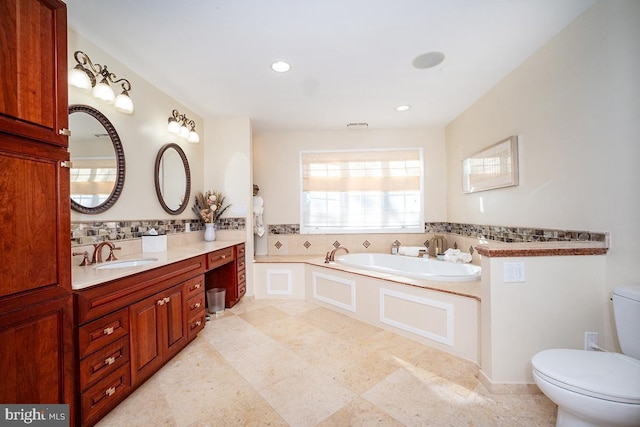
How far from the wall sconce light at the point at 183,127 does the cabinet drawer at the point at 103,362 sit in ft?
6.91

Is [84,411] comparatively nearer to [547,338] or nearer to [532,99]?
[547,338]

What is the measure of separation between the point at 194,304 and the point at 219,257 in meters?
0.55

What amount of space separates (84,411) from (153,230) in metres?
1.42

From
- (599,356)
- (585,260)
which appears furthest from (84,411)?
(585,260)

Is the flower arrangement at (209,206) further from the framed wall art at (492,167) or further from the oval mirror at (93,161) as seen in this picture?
the framed wall art at (492,167)

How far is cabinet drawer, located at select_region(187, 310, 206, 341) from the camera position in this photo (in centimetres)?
219

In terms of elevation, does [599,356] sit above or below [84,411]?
above

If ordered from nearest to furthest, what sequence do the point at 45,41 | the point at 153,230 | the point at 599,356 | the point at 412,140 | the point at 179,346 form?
the point at 45,41
the point at 599,356
the point at 179,346
the point at 153,230
the point at 412,140

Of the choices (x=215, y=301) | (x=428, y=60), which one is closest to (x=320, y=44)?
(x=428, y=60)

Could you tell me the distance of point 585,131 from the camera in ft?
5.44

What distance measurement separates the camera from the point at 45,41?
1.16 m

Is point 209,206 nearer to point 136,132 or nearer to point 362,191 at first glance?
point 136,132

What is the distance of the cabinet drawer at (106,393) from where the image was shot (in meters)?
1.31

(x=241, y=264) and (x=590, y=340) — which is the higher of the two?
(x=241, y=264)
